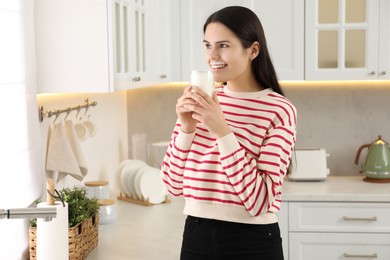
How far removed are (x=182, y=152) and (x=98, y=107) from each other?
1.65m

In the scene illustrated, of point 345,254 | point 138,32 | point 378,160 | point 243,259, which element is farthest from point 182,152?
point 378,160

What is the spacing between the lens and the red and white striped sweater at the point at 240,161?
190 cm

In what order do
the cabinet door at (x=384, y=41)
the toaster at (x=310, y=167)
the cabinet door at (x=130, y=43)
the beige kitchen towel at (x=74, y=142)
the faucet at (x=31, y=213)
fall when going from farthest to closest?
the toaster at (x=310, y=167) → the cabinet door at (x=384, y=41) → the beige kitchen towel at (x=74, y=142) → the cabinet door at (x=130, y=43) → the faucet at (x=31, y=213)

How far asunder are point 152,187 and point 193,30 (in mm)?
891

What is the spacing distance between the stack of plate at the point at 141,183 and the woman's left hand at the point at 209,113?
169 centimetres

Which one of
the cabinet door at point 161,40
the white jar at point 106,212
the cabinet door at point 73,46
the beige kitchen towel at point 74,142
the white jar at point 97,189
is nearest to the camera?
the cabinet door at point 73,46

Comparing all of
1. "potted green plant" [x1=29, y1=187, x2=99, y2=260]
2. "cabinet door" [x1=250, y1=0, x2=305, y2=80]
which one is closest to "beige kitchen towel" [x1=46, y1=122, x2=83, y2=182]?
"potted green plant" [x1=29, y1=187, x2=99, y2=260]

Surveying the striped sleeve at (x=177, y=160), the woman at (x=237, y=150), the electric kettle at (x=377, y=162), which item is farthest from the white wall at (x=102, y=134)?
the electric kettle at (x=377, y=162)

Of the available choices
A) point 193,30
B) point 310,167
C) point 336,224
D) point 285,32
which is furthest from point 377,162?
point 193,30

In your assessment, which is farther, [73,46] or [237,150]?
[73,46]

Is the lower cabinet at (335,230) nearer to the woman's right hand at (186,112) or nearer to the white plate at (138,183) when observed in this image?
the white plate at (138,183)

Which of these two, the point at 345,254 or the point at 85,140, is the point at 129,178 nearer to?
the point at 85,140

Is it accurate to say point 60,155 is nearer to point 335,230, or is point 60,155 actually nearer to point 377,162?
point 335,230

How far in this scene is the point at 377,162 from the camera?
3832 mm
